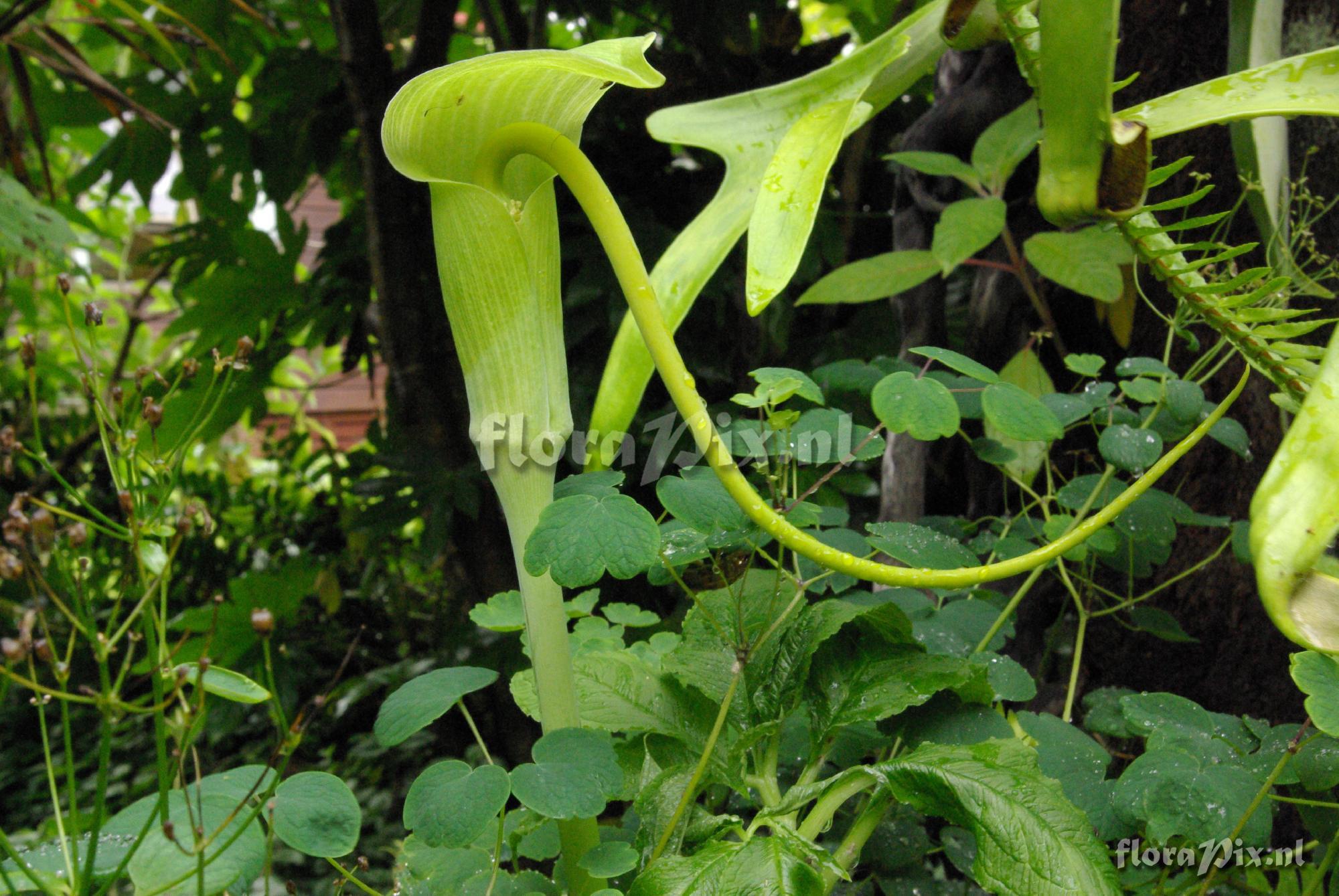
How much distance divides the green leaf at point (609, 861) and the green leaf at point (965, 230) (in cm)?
42

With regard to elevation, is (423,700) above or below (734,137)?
below

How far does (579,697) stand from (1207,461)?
0.50m

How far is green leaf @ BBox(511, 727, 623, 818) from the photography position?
0.30 m

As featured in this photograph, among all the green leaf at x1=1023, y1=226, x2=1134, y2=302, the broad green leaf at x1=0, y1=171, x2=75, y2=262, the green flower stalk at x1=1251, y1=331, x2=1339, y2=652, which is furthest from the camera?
the broad green leaf at x1=0, y1=171, x2=75, y2=262

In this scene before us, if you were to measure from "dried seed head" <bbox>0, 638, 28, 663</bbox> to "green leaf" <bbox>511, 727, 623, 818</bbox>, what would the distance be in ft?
0.52

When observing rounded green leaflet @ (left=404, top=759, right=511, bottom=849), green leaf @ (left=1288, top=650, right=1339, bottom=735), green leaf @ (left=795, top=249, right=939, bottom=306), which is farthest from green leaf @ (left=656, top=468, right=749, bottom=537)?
green leaf @ (left=795, top=249, right=939, bottom=306)

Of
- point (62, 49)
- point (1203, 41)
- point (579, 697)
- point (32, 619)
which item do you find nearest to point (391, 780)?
point (62, 49)

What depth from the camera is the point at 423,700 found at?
349 millimetres

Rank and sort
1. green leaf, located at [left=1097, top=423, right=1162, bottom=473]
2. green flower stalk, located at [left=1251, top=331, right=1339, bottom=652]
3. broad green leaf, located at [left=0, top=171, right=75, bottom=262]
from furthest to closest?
1. broad green leaf, located at [left=0, top=171, right=75, bottom=262]
2. green leaf, located at [left=1097, top=423, right=1162, bottom=473]
3. green flower stalk, located at [left=1251, top=331, right=1339, bottom=652]

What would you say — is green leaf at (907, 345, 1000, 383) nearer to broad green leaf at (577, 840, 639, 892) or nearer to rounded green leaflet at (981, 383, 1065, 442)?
rounded green leaflet at (981, 383, 1065, 442)

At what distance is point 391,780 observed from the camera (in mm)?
1544

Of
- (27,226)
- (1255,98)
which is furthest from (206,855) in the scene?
(27,226)

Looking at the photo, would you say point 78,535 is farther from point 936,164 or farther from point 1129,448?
point 936,164

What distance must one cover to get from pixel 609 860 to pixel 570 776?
4cm
